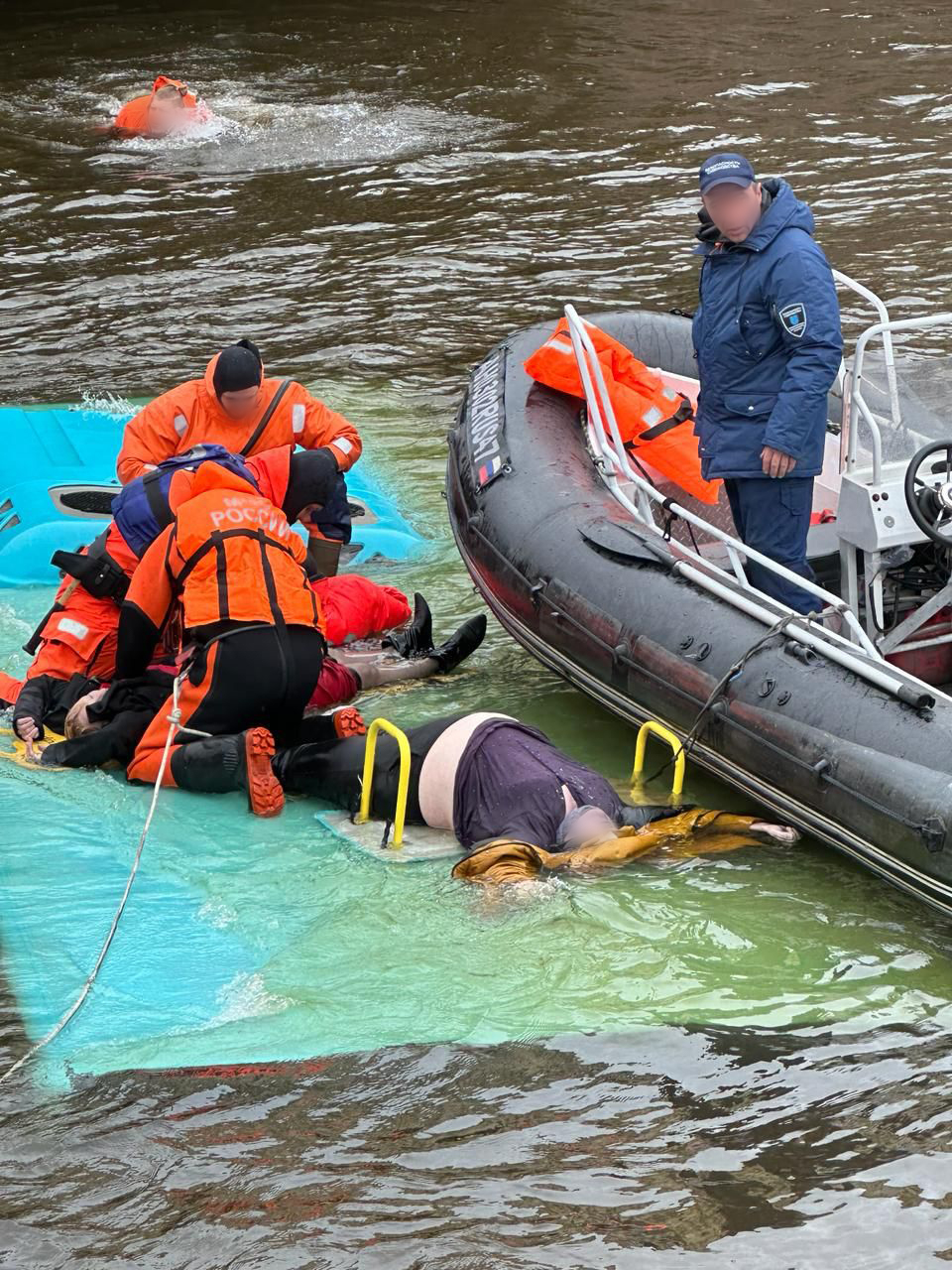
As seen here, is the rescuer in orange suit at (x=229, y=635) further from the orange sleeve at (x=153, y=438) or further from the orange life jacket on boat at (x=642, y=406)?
the orange life jacket on boat at (x=642, y=406)

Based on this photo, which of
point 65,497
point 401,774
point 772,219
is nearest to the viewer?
point 401,774

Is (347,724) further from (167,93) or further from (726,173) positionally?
(167,93)

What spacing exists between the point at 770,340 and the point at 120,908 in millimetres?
2453

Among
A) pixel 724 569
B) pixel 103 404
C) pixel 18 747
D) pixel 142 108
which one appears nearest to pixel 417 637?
pixel 724 569

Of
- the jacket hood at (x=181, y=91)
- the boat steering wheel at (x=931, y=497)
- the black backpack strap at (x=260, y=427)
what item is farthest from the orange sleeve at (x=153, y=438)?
the jacket hood at (x=181, y=91)

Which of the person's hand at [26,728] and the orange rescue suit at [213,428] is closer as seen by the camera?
the person's hand at [26,728]

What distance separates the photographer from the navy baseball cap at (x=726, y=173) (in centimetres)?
467

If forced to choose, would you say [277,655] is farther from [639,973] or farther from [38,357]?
[38,357]

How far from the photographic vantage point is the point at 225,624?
459 centimetres

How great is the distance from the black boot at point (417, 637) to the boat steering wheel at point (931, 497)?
1.74 metres

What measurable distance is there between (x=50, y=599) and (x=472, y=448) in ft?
5.59

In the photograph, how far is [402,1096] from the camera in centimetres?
360

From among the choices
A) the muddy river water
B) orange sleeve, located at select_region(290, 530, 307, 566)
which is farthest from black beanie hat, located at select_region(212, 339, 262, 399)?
the muddy river water

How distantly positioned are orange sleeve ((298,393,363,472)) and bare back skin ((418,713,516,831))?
1.78m
